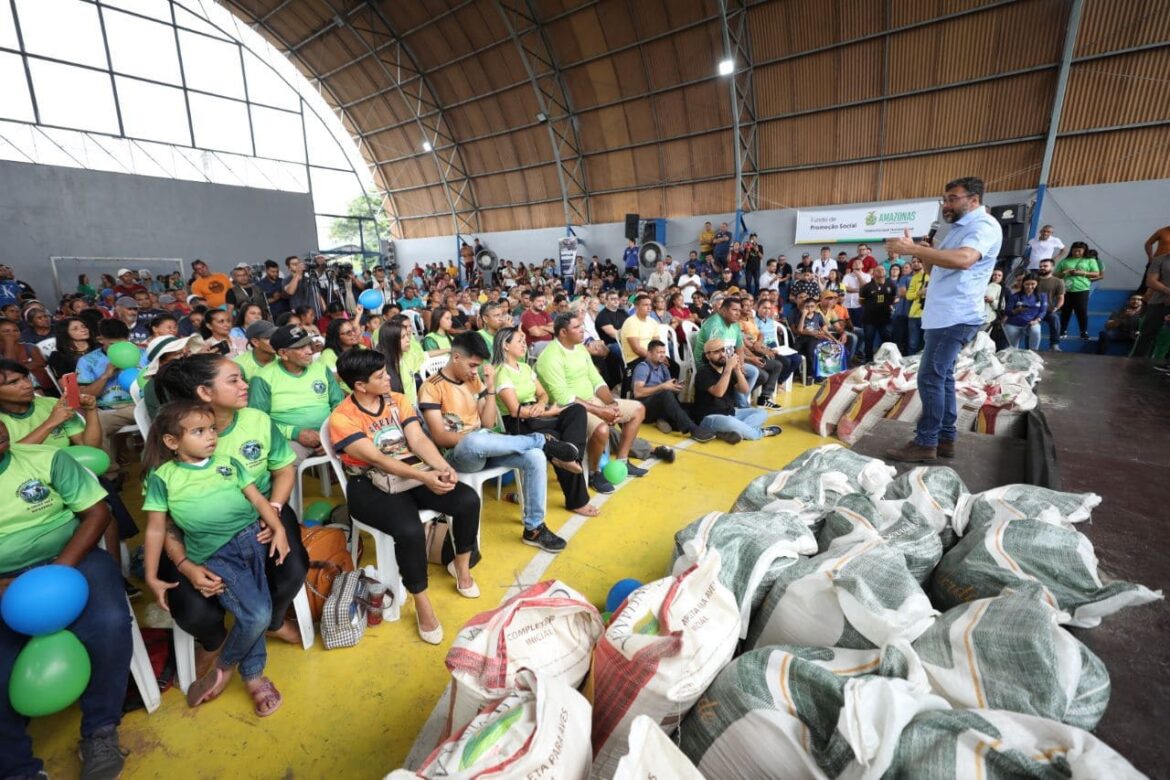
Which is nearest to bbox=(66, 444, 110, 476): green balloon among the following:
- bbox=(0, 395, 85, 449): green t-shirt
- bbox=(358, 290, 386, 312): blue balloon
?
bbox=(0, 395, 85, 449): green t-shirt

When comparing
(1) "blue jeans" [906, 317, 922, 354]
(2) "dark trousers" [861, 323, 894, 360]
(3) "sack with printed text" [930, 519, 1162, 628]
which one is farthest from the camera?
(2) "dark trousers" [861, 323, 894, 360]

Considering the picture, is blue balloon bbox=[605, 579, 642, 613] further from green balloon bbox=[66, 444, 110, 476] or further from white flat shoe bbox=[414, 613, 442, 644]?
green balloon bbox=[66, 444, 110, 476]

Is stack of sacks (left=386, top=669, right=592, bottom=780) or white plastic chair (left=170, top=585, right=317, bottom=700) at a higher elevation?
stack of sacks (left=386, top=669, right=592, bottom=780)

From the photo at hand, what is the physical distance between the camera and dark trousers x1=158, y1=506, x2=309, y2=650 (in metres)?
1.71

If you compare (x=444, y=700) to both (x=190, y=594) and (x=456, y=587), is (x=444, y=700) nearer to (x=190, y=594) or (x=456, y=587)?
(x=456, y=587)

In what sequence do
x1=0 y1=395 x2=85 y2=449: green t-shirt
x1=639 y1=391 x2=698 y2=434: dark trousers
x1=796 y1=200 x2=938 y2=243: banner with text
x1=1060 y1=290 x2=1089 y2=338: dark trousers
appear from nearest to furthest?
x1=0 y1=395 x2=85 y2=449: green t-shirt < x1=639 y1=391 x2=698 y2=434: dark trousers < x1=1060 y1=290 x2=1089 y2=338: dark trousers < x1=796 y1=200 x2=938 y2=243: banner with text

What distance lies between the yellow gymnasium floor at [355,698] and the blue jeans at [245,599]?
0.15 metres

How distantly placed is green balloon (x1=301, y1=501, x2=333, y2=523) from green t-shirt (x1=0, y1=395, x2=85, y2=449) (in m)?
1.07

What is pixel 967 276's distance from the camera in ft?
8.95

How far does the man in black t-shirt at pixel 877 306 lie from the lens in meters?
7.11

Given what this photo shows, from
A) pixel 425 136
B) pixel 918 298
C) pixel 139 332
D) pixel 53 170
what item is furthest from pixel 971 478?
pixel 425 136

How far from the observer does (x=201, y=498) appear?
5.70 ft

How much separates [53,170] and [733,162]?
14.7 meters

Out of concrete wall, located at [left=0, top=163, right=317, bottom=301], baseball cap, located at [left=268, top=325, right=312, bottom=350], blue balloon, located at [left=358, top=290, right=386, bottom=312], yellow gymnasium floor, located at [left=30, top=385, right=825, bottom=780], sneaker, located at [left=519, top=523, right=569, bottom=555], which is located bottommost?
yellow gymnasium floor, located at [left=30, top=385, right=825, bottom=780]
